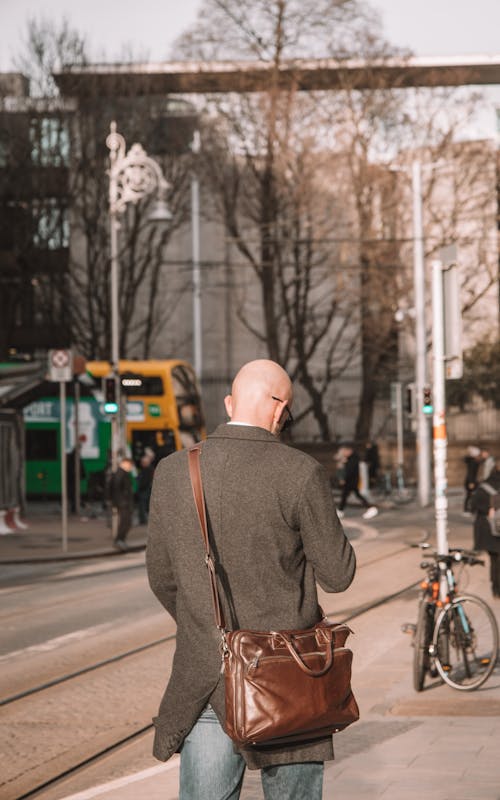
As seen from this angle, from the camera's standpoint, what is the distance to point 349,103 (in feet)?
127

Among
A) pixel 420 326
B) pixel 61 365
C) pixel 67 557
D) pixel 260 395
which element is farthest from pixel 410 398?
pixel 260 395

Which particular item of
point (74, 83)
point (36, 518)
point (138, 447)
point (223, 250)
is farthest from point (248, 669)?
point (223, 250)

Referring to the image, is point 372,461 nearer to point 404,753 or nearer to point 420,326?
point 420,326

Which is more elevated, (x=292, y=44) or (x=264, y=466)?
(x=292, y=44)

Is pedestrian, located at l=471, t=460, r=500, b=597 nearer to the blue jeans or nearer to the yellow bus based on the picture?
the blue jeans

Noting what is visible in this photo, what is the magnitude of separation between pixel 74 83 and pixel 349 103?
8.22 m

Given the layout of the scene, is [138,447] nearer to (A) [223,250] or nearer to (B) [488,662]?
(A) [223,250]

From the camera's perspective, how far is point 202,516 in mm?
3492

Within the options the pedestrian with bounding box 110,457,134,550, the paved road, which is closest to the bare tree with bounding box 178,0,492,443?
the pedestrian with bounding box 110,457,134,550

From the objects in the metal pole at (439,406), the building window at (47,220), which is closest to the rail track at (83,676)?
the metal pole at (439,406)

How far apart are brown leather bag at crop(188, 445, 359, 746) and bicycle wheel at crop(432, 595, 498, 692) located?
5.55m

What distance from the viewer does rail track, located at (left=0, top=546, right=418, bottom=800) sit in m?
6.71

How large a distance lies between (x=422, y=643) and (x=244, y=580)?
5548 millimetres

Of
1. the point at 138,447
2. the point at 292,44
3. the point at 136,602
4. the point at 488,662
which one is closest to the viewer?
the point at 488,662
